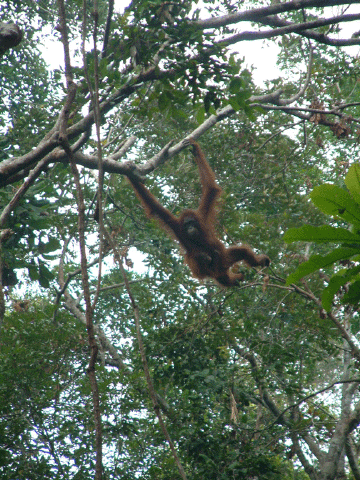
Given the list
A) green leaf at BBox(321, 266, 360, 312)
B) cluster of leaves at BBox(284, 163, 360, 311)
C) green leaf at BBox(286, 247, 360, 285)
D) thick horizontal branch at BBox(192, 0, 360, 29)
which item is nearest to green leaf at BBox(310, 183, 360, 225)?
cluster of leaves at BBox(284, 163, 360, 311)

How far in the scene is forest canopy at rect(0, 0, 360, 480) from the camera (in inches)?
139

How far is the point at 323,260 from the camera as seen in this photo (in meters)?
1.73

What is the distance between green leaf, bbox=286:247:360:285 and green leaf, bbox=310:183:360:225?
0.12 m

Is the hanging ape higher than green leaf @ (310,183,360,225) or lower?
higher

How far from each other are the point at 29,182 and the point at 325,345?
14.3 ft

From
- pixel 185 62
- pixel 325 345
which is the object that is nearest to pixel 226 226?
pixel 325 345

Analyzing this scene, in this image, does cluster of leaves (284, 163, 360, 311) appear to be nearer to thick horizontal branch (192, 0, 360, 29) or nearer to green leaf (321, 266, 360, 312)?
green leaf (321, 266, 360, 312)

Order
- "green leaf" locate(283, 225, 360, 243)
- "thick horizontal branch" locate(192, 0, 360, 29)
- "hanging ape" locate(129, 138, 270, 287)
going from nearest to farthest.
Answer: "green leaf" locate(283, 225, 360, 243), "thick horizontal branch" locate(192, 0, 360, 29), "hanging ape" locate(129, 138, 270, 287)

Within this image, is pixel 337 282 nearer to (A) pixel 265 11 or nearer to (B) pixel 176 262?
(A) pixel 265 11

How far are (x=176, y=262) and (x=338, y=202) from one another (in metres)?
4.97

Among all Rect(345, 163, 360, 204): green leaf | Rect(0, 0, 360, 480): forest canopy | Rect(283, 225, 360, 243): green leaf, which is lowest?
Rect(283, 225, 360, 243): green leaf

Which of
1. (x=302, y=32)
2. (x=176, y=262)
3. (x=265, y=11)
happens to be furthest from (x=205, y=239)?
(x=265, y=11)

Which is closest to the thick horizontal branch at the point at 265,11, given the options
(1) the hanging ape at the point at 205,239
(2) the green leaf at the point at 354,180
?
(1) the hanging ape at the point at 205,239

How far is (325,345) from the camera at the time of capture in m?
5.52
